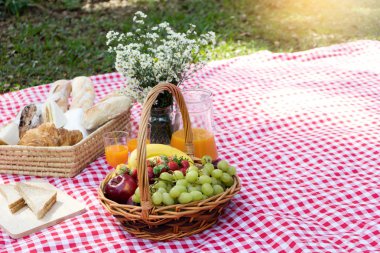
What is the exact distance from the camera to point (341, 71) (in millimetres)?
3480

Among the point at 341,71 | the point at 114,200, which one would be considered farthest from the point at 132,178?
the point at 341,71

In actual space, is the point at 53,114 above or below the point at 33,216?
above

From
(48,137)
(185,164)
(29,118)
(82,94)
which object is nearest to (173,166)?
(185,164)

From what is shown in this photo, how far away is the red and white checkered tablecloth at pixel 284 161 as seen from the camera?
1926mm

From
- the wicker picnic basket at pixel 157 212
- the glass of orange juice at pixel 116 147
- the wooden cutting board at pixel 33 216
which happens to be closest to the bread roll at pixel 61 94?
the glass of orange juice at pixel 116 147

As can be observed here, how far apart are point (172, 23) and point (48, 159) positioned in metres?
3.35

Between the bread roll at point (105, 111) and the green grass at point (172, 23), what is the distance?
2.07 m

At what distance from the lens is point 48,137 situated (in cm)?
232

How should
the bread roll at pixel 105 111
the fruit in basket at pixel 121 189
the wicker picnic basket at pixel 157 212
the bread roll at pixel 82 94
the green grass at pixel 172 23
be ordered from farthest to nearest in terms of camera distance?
the green grass at pixel 172 23 → the bread roll at pixel 82 94 → the bread roll at pixel 105 111 → the fruit in basket at pixel 121 189 → the wicker picnic basket at pixel 157 212

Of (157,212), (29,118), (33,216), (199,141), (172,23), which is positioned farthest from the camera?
(172,23)

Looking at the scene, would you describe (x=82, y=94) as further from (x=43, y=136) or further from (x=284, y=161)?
(x=284, y=161)

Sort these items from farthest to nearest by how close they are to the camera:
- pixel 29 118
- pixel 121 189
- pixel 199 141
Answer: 1. pixel 29 118
2. pixel 199 141
3. pixel 121 189

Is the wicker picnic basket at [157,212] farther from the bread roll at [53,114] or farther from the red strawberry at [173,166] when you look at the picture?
the bread roll at [53,114]

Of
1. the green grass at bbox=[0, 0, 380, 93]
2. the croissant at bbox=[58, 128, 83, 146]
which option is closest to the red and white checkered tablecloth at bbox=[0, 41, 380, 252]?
the croissant at bbox=[58, 128, 83, 146]
